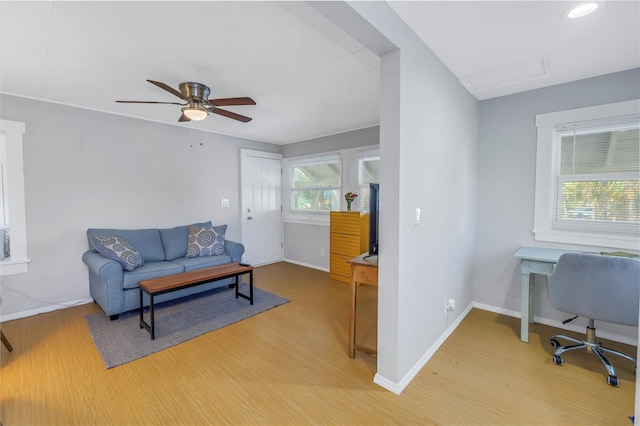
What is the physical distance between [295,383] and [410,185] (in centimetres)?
159

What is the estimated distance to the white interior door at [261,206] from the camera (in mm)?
4922

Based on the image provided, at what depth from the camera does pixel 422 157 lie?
199 centimetres

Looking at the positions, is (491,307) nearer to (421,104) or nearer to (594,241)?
(594,241)

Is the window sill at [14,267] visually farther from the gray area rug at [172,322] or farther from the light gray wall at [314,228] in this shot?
the light gray wall at [314,228]

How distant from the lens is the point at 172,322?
283cm

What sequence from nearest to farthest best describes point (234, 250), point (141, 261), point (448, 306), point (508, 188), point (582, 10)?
point (582, 10) → point (448, 306) → point (508, 188) → point (141, 261) → point (234, 250)

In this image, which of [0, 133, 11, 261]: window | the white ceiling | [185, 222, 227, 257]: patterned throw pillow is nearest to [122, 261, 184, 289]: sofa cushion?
[185, 222, 227, 257]: patterned throw pillow

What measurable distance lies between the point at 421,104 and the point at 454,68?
728 millimetres

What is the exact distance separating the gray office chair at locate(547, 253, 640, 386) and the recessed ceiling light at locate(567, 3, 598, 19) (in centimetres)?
155

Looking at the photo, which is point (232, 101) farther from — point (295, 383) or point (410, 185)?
point (295, 383)

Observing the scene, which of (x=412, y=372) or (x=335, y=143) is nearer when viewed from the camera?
(x=412, y=372)

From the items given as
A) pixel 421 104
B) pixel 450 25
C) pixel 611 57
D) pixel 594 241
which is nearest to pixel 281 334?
pixel 421 104

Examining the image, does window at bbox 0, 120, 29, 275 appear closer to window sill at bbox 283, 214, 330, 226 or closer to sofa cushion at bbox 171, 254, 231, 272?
sofa cushion at bbox 171, 254, 231, 272

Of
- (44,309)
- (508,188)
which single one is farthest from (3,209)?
(508,188)
